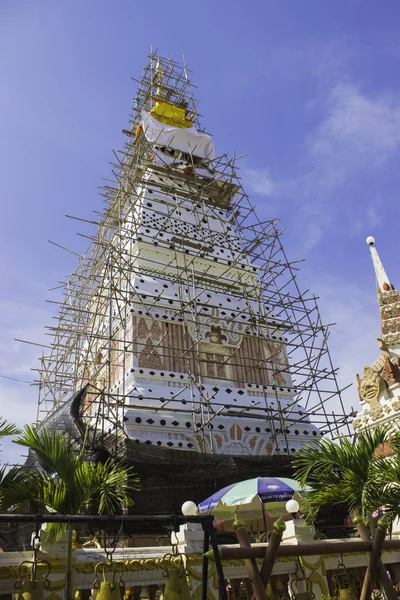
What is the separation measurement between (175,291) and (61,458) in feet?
33.8

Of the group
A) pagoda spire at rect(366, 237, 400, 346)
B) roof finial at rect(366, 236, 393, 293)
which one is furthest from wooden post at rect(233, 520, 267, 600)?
roof finial at rect(366, 236, 393, 293)

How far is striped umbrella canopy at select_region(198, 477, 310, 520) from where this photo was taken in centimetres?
856

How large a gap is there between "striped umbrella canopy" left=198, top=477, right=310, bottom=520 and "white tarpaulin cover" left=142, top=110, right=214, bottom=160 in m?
17.5

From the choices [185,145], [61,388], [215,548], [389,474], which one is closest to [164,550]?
[215,548]

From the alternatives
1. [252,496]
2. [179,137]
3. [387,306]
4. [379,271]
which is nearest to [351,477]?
[252,496]

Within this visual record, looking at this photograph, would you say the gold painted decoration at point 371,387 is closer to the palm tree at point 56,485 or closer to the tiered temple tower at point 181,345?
the tiered temple tower at point 181,345

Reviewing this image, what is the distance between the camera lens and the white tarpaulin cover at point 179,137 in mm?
23594

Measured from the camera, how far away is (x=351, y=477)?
7539 millimetres

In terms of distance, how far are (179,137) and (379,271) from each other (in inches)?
481

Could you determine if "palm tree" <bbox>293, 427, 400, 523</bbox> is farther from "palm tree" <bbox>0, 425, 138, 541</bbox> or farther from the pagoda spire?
the pagoda spire

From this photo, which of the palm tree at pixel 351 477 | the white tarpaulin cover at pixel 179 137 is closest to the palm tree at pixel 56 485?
the palm tree at pixel 351 477

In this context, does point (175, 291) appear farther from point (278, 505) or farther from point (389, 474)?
point (389, 474)

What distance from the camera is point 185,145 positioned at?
24.4 metres

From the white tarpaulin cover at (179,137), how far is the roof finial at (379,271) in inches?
396
